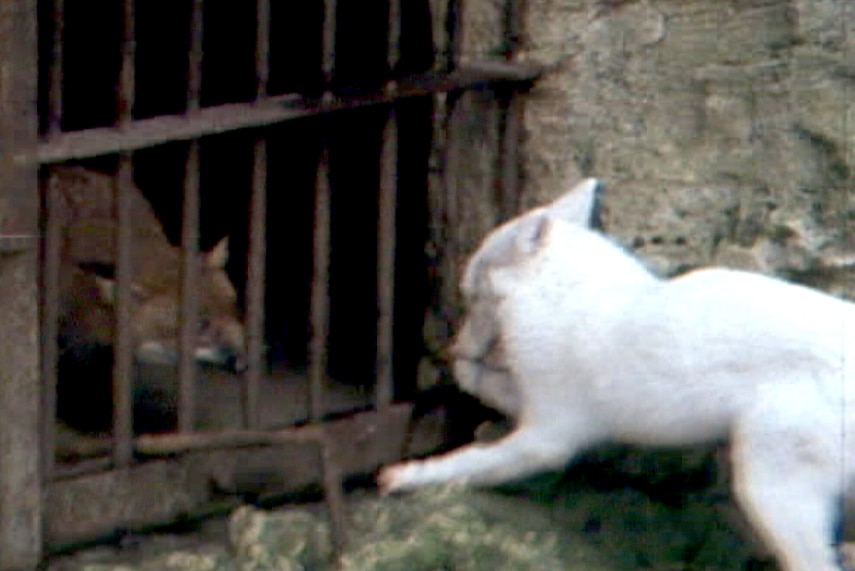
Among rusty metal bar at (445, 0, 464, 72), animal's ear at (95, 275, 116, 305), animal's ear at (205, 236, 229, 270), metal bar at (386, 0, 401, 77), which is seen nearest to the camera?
metal bar at (386, 0, 401, 77)

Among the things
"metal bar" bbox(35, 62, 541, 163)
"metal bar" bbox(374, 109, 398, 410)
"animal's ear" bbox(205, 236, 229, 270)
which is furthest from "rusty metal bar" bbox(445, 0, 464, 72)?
"animal's ear" bbox(205, 236, 229, 270)

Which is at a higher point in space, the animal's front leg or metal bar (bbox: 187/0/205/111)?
metal bar (bbox: 187/0/205/111)

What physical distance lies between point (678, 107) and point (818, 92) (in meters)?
0.26

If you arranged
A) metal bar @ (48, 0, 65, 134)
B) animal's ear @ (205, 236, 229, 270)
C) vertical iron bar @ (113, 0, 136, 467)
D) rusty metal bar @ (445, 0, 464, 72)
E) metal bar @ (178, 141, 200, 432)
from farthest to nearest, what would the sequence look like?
animal's ear @ (205, 236, 229, 270)
rusty metal bar @ (445, 0, 464, 72)
metal bar @ (178, 141, 200, 432)
vertical iron bar @ (113, 0, 136, 467)
metal bar @ (48, 0, 65, 134)

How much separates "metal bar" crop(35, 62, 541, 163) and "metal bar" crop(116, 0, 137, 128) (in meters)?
0.03

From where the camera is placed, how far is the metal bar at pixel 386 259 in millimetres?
4391

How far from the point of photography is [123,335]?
13.3 feet

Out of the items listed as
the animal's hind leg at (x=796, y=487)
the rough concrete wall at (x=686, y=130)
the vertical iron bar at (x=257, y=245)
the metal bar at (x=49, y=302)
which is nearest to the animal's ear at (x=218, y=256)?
the rough concrete wall at (x=686, y=130)

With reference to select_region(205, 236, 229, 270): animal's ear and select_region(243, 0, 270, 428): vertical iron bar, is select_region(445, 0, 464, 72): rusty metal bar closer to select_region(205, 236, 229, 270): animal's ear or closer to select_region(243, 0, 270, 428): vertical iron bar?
select_region(243, 0, 270, 428): vertical iron bar

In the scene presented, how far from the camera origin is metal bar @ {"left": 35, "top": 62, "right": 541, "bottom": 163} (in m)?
3.90

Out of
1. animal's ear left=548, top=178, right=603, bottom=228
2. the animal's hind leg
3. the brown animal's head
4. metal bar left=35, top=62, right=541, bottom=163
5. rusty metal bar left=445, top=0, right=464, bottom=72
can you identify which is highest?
rusty metal bar left=445, top=0, right=464, bottom=72

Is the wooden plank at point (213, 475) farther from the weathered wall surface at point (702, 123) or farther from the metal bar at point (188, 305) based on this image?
the weathered wall surface at point (702, 123)

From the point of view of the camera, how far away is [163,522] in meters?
4.18

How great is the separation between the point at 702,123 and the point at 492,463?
0.78m
